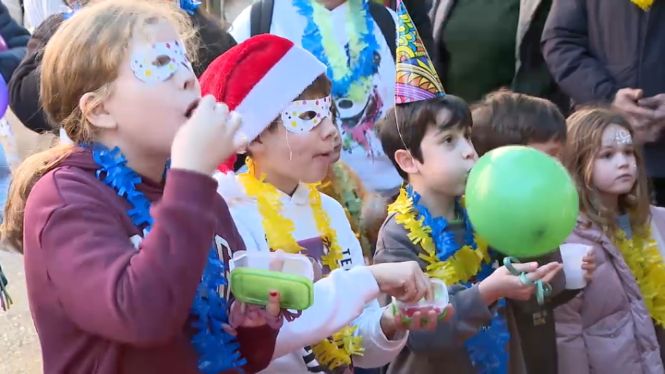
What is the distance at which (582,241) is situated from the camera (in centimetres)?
328

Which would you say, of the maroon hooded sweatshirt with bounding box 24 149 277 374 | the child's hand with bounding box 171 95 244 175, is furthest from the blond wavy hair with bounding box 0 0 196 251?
the child's hand with bounding box 171 95 244 175

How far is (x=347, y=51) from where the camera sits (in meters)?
3.63

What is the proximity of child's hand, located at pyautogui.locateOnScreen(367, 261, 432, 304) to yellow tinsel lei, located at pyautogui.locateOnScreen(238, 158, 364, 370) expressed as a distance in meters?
0.42

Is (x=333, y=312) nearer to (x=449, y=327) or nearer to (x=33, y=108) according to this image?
(x=449, y=327)

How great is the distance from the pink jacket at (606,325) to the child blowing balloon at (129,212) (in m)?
1.61

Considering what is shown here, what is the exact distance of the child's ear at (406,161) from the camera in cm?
293

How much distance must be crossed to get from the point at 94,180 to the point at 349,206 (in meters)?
1.66

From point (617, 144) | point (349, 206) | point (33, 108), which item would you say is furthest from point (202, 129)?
point (617, 144)

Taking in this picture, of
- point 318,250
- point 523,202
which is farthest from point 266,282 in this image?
point 318,250

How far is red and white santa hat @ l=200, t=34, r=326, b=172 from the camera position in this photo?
8.39 ft

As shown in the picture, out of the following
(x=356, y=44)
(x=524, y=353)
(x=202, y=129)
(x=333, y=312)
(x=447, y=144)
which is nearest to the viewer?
(x=202, y=129)

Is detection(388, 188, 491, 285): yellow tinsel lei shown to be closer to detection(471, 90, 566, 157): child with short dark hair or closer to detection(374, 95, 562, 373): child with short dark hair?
detection(374, 95, 562, 373): child with short dark hair

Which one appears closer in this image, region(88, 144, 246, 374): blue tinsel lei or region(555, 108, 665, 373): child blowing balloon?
region(88, 144, 246, 374): blue tinsel lei

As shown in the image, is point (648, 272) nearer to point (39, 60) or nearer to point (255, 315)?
point (255, 315)
